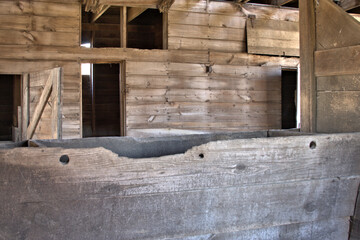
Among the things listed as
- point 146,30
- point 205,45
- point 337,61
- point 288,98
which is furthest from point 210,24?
point 288,98

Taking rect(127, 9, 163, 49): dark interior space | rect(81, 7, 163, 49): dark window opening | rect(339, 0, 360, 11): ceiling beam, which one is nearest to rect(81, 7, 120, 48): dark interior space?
rect(81, 7, 163, 49): dark window opening

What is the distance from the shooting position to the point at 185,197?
173cm

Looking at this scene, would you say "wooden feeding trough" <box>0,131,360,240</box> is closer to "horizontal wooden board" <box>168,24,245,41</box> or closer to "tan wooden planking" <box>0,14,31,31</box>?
"tan wooden planking" <box>0,14,31,31</box>

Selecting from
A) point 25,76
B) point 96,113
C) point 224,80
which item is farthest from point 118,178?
point 96,113

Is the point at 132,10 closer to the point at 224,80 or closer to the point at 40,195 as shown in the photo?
the point at 224,80

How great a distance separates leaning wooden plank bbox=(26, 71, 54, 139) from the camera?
16.6 feet

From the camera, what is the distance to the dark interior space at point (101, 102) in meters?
10.5

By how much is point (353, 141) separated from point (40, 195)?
6.12ft

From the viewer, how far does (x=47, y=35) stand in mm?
5965

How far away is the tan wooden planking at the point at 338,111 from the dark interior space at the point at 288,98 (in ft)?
29.5

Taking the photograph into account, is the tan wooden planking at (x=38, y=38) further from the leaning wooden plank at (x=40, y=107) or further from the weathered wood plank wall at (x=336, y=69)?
the weathered wood plank wall at (x=336, y=69)

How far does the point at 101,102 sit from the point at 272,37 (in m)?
5.80

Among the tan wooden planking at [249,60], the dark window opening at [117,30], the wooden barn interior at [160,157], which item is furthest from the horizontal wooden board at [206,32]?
the dark window opening at [117,30]

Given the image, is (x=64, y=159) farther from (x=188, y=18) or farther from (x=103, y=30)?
(x=103, y=30)
